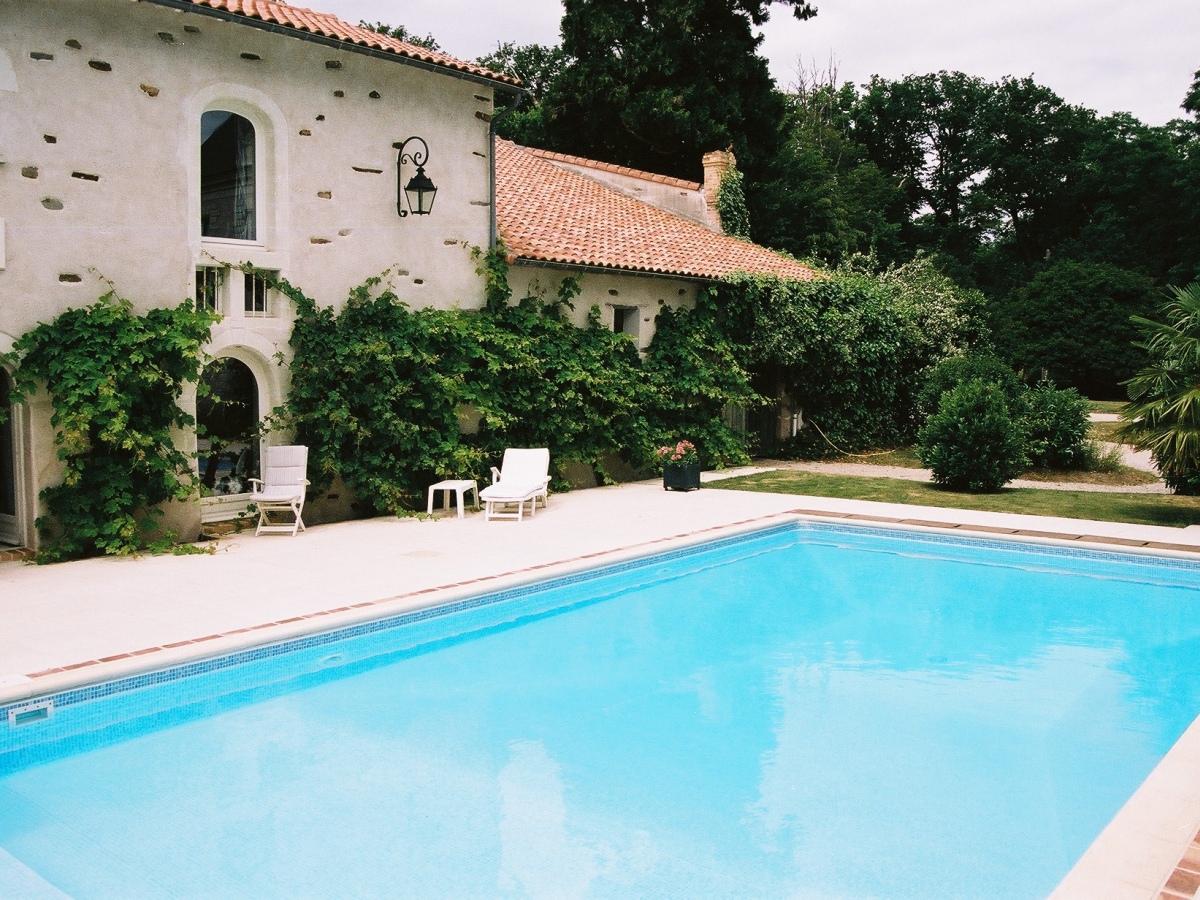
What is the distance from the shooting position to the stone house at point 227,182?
33.0 feet

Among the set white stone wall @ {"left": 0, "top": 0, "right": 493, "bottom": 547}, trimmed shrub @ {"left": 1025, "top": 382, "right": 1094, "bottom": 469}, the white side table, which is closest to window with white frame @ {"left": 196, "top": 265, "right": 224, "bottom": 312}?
white stone wall @ {"left": 0, "top": 0, "right": 493, "bottom": 547}

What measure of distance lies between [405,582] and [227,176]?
5.61 m

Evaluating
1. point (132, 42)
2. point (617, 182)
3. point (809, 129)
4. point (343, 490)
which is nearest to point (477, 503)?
point (343, 490)

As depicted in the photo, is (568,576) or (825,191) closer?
(568,576)

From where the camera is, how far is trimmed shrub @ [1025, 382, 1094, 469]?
699 inches

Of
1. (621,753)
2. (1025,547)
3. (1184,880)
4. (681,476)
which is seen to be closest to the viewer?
(1184,880)

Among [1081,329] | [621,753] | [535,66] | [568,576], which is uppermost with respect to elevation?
[535,66]

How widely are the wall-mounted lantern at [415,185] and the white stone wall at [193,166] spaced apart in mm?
103

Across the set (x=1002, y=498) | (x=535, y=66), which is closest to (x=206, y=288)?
(x=1002, y=498)

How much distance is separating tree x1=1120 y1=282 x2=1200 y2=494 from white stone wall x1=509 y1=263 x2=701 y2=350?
24.5ft

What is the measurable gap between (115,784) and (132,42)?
26.4ft

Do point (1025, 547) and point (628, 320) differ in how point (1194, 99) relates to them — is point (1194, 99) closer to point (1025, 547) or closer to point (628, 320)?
point (628, 320)

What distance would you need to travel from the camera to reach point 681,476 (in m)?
15.7

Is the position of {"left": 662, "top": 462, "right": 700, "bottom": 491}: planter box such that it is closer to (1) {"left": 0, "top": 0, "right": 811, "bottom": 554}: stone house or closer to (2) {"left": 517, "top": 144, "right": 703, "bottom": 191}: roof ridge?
(1) {"left": 0, "top": 0, "right": 811, "bottom": 554}: stone house
